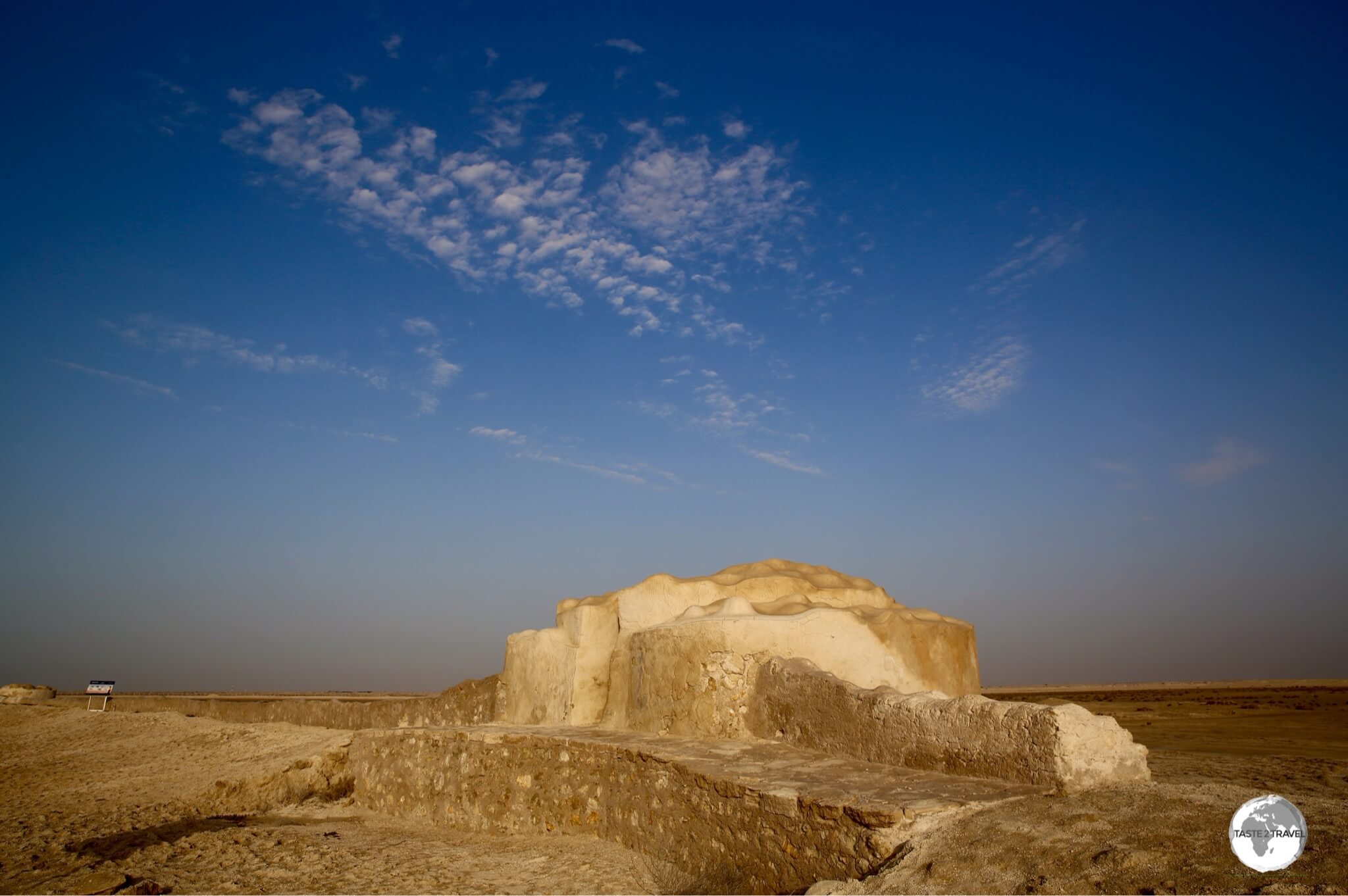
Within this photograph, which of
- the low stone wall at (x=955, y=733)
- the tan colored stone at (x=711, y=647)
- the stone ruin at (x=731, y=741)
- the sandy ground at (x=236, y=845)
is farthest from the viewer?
the tan colored stone at (x=711, y=647)

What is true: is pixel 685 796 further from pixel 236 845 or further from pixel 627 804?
pixel 236 845

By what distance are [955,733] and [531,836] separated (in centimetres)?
389

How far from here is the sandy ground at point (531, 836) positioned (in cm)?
275

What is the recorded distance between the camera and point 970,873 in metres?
2.93

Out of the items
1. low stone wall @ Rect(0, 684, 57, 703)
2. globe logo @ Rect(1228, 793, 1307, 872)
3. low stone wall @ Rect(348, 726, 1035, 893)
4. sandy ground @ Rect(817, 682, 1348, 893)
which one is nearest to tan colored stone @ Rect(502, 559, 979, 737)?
low stone wall @ Rect(348, 726, 1035, 893)

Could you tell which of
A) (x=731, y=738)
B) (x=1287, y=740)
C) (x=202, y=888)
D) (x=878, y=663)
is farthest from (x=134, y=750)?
(x=1287, y=740)

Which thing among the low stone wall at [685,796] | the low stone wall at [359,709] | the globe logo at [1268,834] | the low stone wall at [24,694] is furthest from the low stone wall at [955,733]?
the low stone wall at [24,694]

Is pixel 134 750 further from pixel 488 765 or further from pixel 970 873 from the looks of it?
pixel 970 873

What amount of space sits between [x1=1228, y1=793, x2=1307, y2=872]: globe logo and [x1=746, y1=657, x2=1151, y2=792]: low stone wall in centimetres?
84

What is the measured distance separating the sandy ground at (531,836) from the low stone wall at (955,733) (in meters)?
0.21

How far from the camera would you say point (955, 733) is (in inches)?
171

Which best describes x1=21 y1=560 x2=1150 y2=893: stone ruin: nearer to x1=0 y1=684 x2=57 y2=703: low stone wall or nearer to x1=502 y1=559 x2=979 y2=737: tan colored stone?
x1=502 y1=559 x2=979 y2=737: tan colored stone

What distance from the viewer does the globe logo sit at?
8.31 ft

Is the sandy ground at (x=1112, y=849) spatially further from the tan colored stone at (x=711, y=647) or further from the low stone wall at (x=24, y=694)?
the low stone wall at (x=24, y=694)
